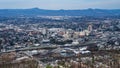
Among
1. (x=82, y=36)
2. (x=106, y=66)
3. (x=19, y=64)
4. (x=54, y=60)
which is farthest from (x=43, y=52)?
(x=82, y=36)

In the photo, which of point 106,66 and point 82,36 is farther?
point 82,36

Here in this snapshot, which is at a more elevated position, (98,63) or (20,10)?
(98,63)

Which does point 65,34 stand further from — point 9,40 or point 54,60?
point 54,60

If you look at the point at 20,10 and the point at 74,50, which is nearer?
the point at 74,50

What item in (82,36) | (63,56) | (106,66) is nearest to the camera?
(106,66)

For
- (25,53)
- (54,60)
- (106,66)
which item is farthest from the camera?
(25,53)

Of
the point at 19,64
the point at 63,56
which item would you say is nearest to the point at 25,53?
the point at 63,56

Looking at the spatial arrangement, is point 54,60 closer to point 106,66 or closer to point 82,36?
point 106,66

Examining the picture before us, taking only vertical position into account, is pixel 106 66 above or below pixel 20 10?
above

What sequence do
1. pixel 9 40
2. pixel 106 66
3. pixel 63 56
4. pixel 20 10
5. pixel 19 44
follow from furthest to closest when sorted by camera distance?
pixel 20 10, pixel 9 40, pixel 19 44, pixel 63 56, pixel 106 66
